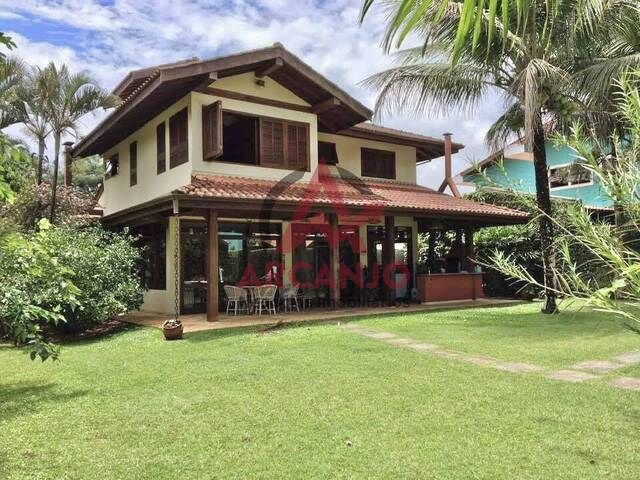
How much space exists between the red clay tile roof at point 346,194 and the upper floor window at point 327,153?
644 millimetres

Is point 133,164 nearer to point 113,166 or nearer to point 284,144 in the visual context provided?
point 113,166

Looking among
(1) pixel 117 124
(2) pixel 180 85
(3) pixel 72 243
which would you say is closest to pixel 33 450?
(3) pixel 72 243

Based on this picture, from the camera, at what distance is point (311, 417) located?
4926 millimetres

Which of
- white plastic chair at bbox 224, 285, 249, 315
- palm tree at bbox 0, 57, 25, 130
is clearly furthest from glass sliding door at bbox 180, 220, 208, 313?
palm tree at bbox 0, 57, 25, 130

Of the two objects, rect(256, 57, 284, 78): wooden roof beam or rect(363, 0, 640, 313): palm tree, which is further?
rect(256, 57, 284, 78): wooden roof beam

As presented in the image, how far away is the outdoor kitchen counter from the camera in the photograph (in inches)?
594

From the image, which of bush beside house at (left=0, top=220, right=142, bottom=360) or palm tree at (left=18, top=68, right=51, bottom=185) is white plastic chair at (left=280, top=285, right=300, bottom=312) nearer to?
bush beside house at (left=0, top=220, right=142, bottom=360)

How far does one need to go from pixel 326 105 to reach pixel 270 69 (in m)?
1.80

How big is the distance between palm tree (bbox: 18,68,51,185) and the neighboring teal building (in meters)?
11.9

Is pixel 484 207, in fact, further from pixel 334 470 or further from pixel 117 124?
pixel 334 470

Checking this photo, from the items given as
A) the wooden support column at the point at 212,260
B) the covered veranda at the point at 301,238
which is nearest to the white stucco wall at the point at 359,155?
the covered veranda at the point at 301,238

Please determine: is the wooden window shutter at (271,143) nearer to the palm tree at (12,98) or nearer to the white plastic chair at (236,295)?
the white plastic chair at (236,295)

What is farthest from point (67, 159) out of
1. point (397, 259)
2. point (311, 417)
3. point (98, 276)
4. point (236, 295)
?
point (311, 417)

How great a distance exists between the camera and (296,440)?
14.2 feet
